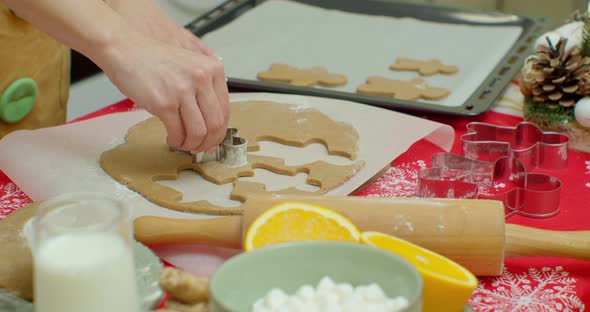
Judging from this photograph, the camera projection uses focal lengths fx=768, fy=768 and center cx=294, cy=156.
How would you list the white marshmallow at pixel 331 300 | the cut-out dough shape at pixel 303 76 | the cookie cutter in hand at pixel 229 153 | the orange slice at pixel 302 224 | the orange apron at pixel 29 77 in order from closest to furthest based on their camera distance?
the white marshmallow at pixel 331 300 → the orange slice at pixel 302 224 → the cookie cutter in hand at pixel 229 153 → the orange apron at pixel 29 77 → the cut-out dough shape at pixel 303 76

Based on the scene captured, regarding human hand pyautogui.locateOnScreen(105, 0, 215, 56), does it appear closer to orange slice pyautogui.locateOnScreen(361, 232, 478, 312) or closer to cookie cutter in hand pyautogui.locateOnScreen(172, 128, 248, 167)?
cookie cutter in hand pyautogui.locateOnScreen(172, 128, 248, 167)

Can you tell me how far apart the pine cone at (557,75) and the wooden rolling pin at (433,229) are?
435 millimetres

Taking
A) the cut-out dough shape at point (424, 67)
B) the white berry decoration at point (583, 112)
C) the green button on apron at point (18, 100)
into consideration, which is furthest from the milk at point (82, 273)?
the cut-out dough shape at point (424, 67)

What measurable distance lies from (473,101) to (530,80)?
165 millimetres

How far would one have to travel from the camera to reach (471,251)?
0.89 m

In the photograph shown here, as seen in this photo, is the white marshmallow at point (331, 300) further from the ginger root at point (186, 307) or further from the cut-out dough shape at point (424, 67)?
the cut-out dough shape at point (424, 67)

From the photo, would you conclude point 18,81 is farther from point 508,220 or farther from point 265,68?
point 508,220

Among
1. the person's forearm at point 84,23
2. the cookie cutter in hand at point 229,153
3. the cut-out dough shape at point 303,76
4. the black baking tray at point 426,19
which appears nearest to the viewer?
the person's forearm at point 84,23

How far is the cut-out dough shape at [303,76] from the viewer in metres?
1.66

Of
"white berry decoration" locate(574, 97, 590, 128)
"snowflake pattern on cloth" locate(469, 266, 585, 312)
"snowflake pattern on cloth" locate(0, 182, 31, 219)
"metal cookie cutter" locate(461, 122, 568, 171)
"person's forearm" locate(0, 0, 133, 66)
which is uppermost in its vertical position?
"person's forearm" locate(0, 0, 133, 66)

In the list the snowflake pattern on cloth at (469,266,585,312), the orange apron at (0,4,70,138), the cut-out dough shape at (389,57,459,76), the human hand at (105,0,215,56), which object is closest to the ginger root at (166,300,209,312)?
the snowflake pattern on cloth at (469,266,585,312)

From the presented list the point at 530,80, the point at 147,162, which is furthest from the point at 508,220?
the point at 147,162

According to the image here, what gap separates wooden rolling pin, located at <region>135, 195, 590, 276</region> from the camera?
881mm

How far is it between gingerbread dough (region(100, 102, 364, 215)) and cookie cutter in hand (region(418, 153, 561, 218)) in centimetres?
14
